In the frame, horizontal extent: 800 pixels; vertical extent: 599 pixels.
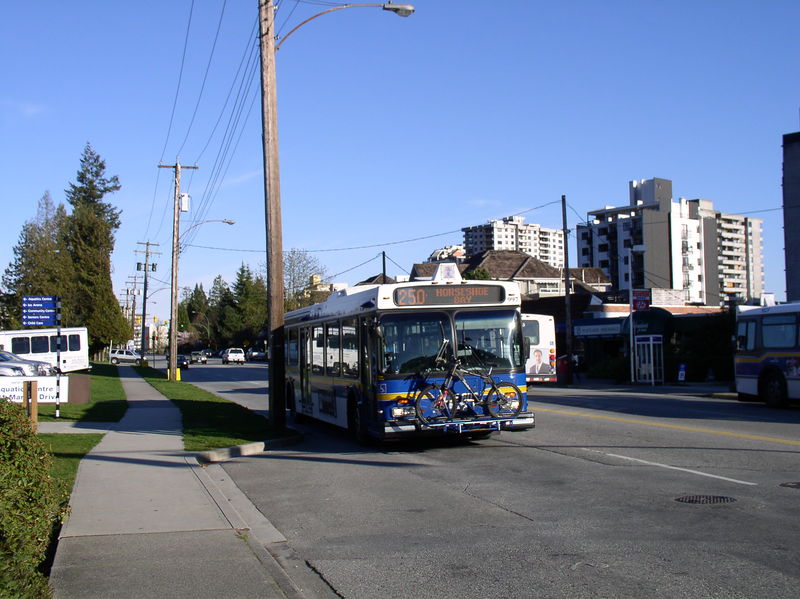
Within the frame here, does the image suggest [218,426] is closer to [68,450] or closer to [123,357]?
[68,450]

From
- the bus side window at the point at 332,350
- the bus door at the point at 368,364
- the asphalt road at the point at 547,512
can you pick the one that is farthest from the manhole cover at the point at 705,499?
the bus side window at the point at 332,350

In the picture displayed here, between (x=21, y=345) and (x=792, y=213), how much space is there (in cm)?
4596

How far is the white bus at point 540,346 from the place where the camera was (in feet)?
108

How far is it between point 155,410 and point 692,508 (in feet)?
58.6

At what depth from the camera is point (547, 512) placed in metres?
8.70

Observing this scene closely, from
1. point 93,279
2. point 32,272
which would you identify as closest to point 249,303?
point 93,279

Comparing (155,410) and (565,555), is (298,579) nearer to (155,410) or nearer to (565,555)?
(565,555)

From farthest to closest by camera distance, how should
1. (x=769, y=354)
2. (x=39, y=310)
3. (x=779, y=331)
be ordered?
(x=39, y=310) < (x=769, y=354) < (x=779, y=331)

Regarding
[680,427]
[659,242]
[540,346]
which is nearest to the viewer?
[680,427]

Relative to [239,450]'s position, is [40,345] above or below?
above

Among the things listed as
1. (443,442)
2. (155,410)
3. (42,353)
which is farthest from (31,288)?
(443,442)

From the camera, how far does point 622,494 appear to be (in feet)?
31.1

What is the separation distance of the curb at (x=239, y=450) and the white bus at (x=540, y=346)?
17994mm

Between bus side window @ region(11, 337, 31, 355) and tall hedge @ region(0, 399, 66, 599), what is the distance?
45.0 meters
